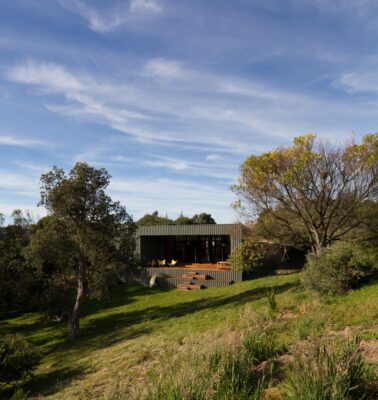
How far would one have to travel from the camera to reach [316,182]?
1532cm

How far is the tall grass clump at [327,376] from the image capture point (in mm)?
3811

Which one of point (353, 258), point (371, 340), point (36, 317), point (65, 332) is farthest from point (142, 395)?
point (36, 317)

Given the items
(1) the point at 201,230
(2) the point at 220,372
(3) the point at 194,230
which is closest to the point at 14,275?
(3) the point at 194,230

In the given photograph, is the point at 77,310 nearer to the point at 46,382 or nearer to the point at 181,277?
the point at 46,382

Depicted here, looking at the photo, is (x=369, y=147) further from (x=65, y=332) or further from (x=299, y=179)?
(x=65, y=332)

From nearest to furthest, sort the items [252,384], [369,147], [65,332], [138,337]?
[252,384] → [138,337] → [369,147] → [65,332]

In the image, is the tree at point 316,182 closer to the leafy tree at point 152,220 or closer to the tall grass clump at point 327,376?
the tall grass clump at point 327,376

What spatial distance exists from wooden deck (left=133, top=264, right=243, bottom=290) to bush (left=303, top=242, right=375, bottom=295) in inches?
456

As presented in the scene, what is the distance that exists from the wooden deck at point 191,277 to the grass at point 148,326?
1.05m

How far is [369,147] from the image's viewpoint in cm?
1448

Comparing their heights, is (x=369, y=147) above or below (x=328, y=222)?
above

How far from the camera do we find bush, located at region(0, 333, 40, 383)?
33.7ft

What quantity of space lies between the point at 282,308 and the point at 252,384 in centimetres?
648

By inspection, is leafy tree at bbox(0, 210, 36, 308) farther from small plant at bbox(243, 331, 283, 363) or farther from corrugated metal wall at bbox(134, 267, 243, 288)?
small plant at bbox(243, 331, 283, 363)
